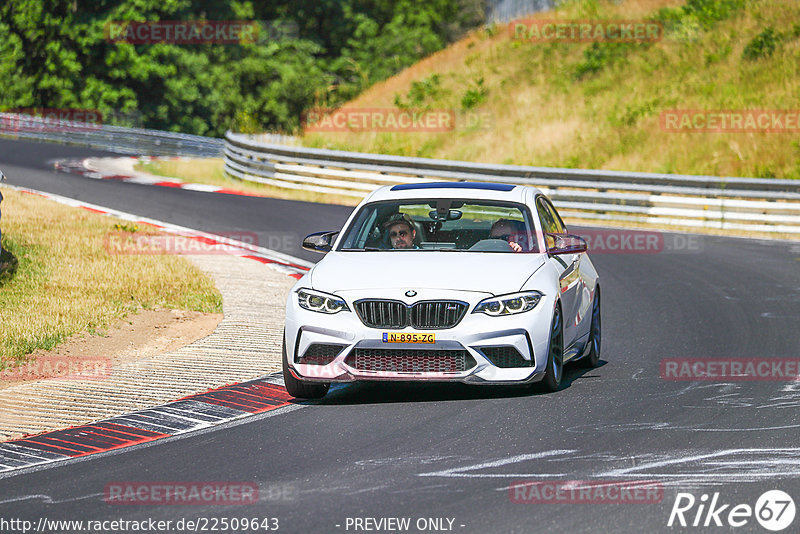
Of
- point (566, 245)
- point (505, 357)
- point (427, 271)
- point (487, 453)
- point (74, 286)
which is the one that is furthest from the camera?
point (74, 286)

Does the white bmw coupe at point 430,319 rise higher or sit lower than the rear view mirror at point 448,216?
lower

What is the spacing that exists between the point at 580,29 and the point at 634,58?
3.36 m

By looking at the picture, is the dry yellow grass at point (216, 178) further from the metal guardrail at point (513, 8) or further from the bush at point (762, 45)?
the bush at point (762, 45)

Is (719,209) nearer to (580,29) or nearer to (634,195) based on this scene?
(634,195)

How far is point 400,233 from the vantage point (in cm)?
980

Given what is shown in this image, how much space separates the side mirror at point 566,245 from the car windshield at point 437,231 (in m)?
0.15

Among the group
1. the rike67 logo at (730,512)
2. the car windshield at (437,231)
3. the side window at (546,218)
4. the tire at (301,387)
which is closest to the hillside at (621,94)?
the side window at (546,218)

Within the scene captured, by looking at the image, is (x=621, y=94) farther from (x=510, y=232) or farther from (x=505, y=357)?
(x=505, y=357)

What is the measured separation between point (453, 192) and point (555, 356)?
1.88 metres

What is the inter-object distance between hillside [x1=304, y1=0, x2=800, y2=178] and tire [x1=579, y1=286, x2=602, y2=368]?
17277 millimetres

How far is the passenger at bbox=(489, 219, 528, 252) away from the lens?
32.1 ft

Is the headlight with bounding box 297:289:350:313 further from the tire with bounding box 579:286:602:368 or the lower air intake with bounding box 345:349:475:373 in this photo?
the tire with bounding box 579:286:602:368

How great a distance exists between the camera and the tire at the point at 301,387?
8898mm

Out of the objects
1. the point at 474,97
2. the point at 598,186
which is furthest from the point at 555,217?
the point at 474,97
